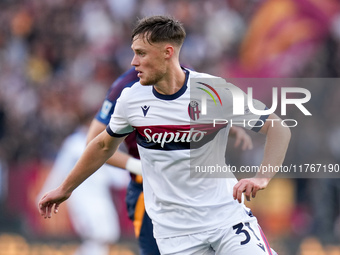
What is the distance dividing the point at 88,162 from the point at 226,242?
3.61ft

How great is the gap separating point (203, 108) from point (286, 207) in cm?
604

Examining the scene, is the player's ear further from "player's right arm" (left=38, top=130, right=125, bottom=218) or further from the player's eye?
"player's right arm" (left=38, top=130, right=125, bottom=218)

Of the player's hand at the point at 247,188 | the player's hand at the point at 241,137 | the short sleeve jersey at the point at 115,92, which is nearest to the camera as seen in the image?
the player's hand at the point at 247,188

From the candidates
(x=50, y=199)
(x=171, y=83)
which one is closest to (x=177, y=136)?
(x=171, y=83)

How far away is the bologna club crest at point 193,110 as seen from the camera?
511 centimetres

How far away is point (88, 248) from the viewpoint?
10.7 m

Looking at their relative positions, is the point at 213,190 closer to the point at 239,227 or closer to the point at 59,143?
the point at 239,227

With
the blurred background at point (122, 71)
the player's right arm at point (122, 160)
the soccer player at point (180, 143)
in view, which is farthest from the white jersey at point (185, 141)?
the blurred background at point (122, 71)

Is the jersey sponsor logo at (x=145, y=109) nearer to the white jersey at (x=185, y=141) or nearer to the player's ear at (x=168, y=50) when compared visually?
the white jersey at (x=185, y=141)

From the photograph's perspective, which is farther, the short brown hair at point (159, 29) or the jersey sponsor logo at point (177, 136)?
the jersey sponsor logo at point (177, 136)

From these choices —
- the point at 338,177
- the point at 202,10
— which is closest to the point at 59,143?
the point at 202,10

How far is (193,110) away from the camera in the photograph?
5121 mm

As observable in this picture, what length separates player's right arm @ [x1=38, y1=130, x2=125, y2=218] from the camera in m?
5.21

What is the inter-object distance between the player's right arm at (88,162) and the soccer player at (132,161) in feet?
3.83
